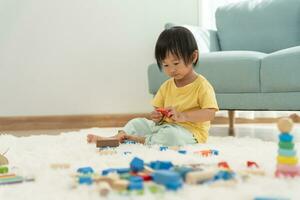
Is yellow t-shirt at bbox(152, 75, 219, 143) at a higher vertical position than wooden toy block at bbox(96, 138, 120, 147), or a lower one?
higher

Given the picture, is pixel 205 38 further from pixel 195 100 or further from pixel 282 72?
pixel 195 100

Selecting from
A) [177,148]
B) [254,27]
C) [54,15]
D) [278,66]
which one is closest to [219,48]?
[254,27]

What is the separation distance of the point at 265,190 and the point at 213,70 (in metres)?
1.33

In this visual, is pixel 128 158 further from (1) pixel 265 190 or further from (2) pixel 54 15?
(2) pixel 54 15

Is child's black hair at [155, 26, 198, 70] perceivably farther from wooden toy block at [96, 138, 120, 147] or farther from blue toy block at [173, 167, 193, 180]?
blue toy block at [173, 167, 193, 180]

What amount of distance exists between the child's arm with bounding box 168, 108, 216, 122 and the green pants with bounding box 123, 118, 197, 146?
49mm

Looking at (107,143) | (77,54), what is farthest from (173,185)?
(77,54)

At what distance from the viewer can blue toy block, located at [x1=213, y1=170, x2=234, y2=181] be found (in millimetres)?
808

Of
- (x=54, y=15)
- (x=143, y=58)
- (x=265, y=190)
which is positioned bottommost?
(x=265, y=190)

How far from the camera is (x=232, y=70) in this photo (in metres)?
1.98

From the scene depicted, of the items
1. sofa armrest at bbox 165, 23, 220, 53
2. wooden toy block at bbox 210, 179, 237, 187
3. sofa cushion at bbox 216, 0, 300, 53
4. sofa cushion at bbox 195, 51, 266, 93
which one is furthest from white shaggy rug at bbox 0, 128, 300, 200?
sofa cushion at bbox 216, 0, 300, 53

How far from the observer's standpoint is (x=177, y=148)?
1.35 m

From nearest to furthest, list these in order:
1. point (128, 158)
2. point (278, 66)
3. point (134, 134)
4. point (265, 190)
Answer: point (265, 190), point (128, 158), point (134, 134), point (278, 66)

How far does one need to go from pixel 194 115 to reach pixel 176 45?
0.85ft
